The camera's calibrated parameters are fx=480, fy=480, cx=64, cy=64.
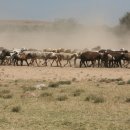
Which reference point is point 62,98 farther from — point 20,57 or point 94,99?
point 20,57

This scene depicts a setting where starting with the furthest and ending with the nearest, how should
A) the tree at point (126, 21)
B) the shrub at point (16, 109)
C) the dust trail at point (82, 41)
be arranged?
the tree at point (126, 21) → the dust trail at point (82, 41) → the shrub at point (16, 109)

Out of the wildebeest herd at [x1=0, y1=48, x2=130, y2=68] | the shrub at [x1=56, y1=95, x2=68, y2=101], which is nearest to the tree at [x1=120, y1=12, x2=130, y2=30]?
the wildebeest herd at [x1=0, y1=48, x2=130, y2=68]

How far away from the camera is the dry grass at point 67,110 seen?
1464 centimetres

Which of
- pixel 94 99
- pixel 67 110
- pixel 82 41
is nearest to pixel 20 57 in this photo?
pixel 94 99

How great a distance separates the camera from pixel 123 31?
110m

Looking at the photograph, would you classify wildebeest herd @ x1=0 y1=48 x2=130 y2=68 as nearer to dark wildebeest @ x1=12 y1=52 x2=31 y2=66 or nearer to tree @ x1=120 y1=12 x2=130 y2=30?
dark wildebeest @ x1=12 y1=52 x2=31 y2=66

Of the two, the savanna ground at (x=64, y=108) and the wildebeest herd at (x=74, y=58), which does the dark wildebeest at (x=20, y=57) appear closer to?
the wildebeest herd at (x=74, y=58)

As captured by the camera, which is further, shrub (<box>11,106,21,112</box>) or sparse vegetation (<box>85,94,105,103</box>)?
sparse vegetation (<box>85,94,105,103</box>)

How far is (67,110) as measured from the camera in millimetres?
17406

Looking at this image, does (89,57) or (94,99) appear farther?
(89,57)

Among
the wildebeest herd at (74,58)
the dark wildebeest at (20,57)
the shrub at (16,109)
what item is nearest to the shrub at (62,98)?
the shrub at (16,109)

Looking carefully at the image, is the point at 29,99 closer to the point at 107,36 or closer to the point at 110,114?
the point at 110,114

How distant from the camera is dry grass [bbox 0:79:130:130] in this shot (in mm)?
14641

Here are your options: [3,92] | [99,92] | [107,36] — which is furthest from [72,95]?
[107,36]
